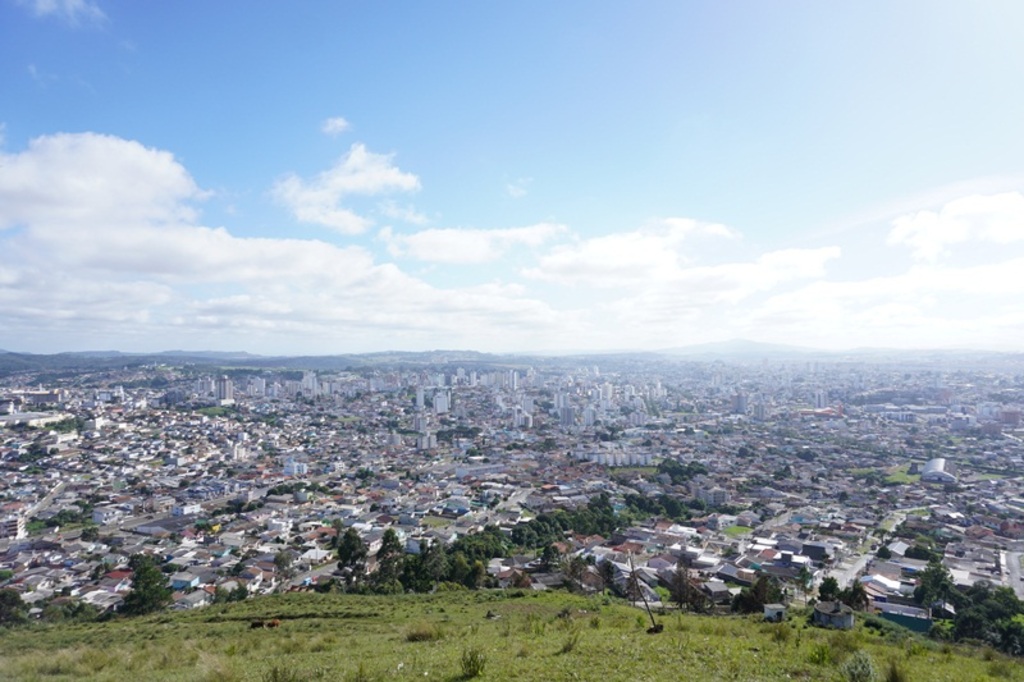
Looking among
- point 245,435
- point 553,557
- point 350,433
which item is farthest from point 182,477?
point 553,557

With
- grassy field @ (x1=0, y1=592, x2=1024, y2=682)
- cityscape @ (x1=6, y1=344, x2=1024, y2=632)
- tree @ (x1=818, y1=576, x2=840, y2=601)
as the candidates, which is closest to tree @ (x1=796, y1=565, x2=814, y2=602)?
cityscape @ (x1=6, y1=344, x2=1024, y2=632)

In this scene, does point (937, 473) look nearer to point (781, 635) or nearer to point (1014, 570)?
point (1014, 570)

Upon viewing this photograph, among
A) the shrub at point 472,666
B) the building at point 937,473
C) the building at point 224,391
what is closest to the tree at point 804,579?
the shrub at point 472,666

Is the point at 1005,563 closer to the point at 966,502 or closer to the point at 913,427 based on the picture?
the point at 966,502

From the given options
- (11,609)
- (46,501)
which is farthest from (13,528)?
(11,609)

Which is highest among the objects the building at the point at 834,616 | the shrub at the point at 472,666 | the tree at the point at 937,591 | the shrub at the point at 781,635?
the shrub at the point at 472,666

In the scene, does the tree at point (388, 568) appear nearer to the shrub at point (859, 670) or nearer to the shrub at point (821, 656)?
the shrub at point (821, 656)

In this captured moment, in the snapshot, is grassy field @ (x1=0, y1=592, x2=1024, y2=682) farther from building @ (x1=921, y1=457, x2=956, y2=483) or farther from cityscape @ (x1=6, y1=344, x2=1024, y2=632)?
building @ (x1=921, y1=457, x2=956, y2=483)
